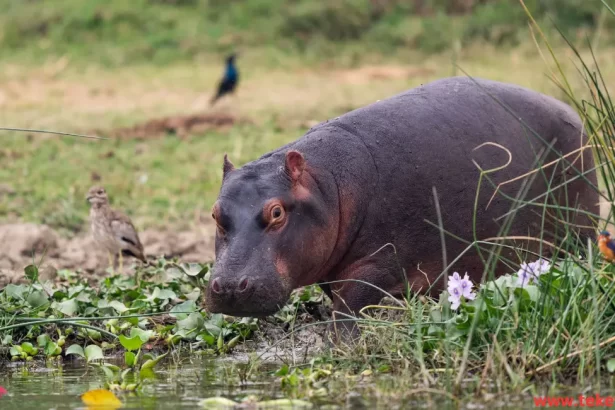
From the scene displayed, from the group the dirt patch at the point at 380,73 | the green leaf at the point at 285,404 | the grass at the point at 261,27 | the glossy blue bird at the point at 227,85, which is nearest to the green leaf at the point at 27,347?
the green leaf at the point at 285,404

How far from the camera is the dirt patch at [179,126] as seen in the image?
11.3 meters

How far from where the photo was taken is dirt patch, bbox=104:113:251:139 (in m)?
11.3

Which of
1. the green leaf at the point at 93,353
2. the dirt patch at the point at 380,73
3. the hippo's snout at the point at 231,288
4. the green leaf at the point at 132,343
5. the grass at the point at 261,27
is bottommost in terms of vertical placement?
the green leaf at the point at 93,353

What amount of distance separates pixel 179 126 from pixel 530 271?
7633mm

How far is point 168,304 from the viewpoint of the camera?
567 cm

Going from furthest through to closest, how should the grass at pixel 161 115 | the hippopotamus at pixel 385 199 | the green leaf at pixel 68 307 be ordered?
the grass at pixel 161 115 < the green leaf at pixel 68 307 < the hippopotamus at pixel 385 199

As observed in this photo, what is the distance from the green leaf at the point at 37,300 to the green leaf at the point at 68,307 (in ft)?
0.22

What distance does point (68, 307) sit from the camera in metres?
5.41

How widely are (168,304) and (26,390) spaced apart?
1.32 metres

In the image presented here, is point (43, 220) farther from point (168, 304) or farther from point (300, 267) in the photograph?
point (300, 267)

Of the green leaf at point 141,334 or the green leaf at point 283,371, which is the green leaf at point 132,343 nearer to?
the green leaf at point 141,334

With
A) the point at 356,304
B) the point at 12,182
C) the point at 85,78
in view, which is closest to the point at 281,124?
the point at 12,182

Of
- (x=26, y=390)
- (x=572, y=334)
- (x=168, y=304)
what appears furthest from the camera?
(x=168, y=304)

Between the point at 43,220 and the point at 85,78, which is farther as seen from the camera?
the point at 85,78
